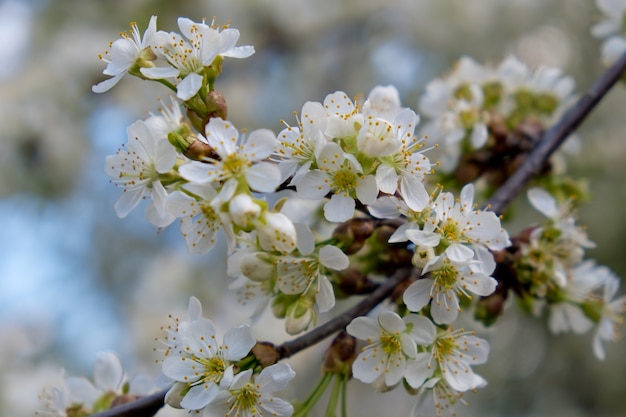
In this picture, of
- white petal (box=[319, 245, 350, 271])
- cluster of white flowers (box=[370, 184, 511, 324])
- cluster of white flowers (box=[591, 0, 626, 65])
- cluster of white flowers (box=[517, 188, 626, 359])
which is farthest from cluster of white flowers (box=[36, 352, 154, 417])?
cluster of white flowers (box=[591, 0, 626, 65])

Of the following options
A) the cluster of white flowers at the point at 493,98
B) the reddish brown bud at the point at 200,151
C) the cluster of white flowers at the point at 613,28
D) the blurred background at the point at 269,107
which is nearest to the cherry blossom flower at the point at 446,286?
the reddish brown bud at the point at 200,151

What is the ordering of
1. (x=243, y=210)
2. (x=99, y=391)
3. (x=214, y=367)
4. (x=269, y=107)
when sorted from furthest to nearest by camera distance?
(x=269, y=107)
(x=99, y=391)
(x=214, y=367)
(x=243, y=210)

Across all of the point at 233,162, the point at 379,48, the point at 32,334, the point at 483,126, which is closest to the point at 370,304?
the point at 233,162

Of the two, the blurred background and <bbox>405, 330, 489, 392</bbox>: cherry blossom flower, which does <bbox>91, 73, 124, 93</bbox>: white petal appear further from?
the blurred background

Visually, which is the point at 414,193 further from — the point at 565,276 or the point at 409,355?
the point at 565,276

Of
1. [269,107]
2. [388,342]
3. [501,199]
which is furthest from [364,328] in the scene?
[269,107]

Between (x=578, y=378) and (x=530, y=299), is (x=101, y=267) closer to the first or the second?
(x=578, y=378)
